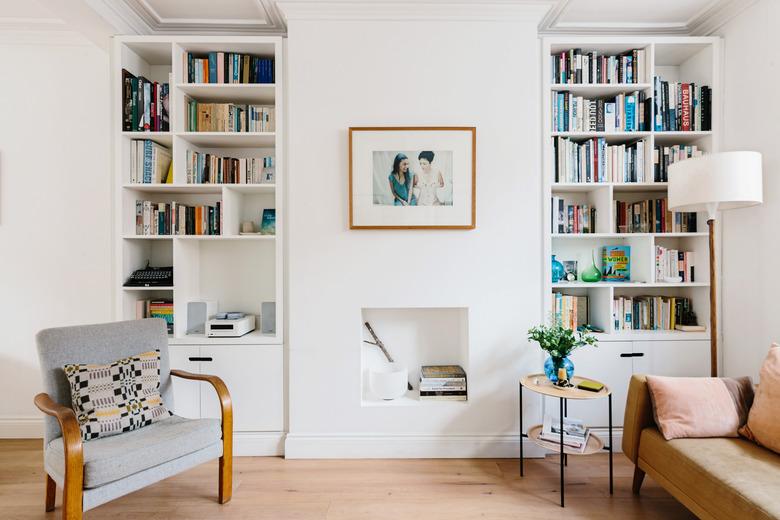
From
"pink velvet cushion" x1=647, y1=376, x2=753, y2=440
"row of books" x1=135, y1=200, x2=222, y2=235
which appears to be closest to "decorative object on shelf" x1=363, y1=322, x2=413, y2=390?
"row of books" x1=135, y1=200, x2=222, y2=235

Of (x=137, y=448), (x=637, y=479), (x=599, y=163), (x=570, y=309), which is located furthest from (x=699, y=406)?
(x=137, y=448)

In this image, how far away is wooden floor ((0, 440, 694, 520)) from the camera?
197 cm

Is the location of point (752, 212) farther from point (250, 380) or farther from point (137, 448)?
point (137, 448)

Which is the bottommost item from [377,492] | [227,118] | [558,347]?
[377,492]

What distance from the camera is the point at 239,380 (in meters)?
2.53

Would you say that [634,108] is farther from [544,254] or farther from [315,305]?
[315,305]

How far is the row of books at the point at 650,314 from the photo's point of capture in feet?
8.69

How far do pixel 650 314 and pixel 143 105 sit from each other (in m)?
3.51

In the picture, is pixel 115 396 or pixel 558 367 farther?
pixel 558 367

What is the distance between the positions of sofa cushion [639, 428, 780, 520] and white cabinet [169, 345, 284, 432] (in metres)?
2.05

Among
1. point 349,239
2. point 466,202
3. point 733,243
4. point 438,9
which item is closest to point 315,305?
point 349,239

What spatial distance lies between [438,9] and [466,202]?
1170 millimetres

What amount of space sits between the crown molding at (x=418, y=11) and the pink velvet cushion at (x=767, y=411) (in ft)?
7.24

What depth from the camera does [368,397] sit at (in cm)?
265
